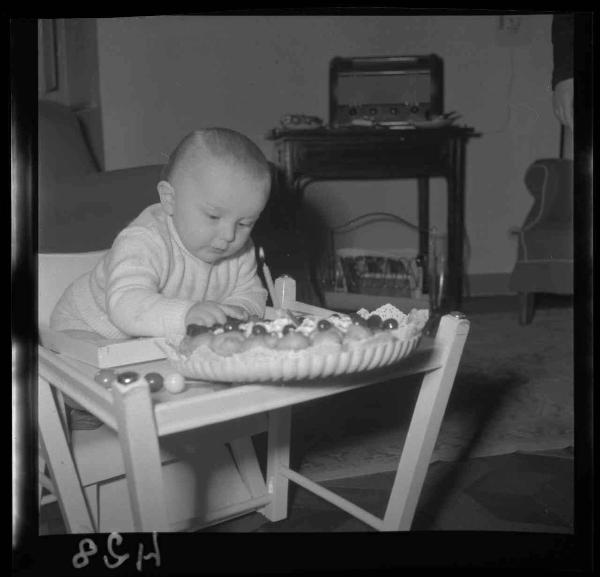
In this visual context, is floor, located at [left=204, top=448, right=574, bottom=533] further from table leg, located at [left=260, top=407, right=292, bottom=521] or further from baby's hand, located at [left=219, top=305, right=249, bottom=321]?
baby's hand, located at [left=219, top=305, right=249, bottom=321]

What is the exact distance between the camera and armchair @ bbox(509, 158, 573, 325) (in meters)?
1.40

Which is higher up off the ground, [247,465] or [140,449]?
[140,449]

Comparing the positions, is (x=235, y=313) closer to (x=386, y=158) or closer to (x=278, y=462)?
(x=278, y=462)

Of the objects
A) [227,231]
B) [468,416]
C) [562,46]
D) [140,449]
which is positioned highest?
[562,46]

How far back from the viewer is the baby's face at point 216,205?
526mm

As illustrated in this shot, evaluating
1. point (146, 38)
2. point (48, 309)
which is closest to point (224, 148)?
point (146, 38)

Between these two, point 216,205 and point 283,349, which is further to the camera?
point 216,205

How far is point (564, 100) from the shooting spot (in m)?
0.55

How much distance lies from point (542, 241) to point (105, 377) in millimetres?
1148

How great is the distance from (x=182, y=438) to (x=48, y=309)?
0.17 meters

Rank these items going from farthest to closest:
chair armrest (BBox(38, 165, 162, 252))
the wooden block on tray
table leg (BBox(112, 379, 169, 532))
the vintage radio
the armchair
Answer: the armchair < the vintage radio < chair armrest (BBox(38, 165, 162, 252)) < the wooden block on tray < table leg (BBox(112, 379, 169, 532))

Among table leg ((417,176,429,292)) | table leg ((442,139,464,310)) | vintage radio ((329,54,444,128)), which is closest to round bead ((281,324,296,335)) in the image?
vintage radio ((329,54,444,128))

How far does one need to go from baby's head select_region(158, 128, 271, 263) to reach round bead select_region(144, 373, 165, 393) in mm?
142

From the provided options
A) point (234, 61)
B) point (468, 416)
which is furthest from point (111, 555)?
point (468, 416)
